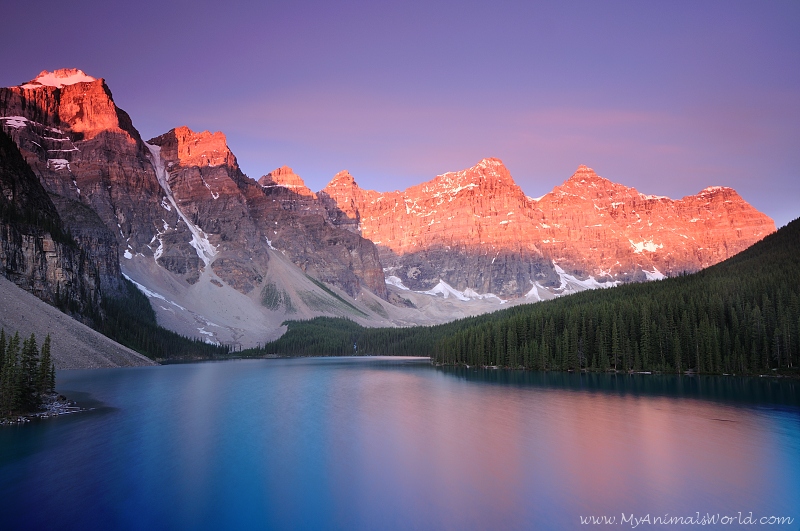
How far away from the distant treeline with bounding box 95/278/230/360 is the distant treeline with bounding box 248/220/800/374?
6770cm

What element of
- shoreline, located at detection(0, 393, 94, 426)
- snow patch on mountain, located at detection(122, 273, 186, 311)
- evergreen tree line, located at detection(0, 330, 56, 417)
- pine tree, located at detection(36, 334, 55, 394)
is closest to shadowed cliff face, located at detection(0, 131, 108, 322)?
shoreline, located at detection(0, 393, 94, 426)

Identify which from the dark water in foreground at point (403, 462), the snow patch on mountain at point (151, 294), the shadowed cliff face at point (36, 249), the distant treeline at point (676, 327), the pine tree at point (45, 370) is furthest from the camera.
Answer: the snow patch on mountain at point (151, 294)

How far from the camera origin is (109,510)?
69.4 feet

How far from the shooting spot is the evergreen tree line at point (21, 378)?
36.5 m

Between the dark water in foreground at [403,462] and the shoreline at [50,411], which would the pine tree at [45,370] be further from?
the dark water in foreground at [403,462]

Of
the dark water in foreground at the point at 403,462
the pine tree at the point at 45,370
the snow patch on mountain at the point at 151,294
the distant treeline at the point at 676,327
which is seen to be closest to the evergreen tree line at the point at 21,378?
the pine tree at the point at 45,370

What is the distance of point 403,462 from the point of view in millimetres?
29062

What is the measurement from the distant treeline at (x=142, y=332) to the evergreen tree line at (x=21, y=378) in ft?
241

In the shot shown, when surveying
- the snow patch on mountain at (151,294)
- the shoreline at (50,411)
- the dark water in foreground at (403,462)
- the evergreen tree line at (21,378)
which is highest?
the snow patch on mountain at (151,294)

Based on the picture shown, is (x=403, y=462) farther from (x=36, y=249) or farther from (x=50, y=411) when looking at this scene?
(x=36, y=249)

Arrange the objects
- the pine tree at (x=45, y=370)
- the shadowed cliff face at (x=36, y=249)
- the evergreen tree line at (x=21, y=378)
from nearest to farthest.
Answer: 1. the evergreen tree line at (x=21, y=378)
2. the pine tree at (x=45, y=370)
3. the shadowed cliff face at (x=36, y=249)

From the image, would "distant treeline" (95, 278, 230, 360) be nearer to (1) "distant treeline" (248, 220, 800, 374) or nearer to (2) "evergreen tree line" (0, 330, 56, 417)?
(1) "distant treeline" (248, 220, 800, 374)

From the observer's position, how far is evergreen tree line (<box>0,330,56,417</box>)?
36.5m

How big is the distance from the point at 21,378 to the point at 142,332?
9836 centimetres
